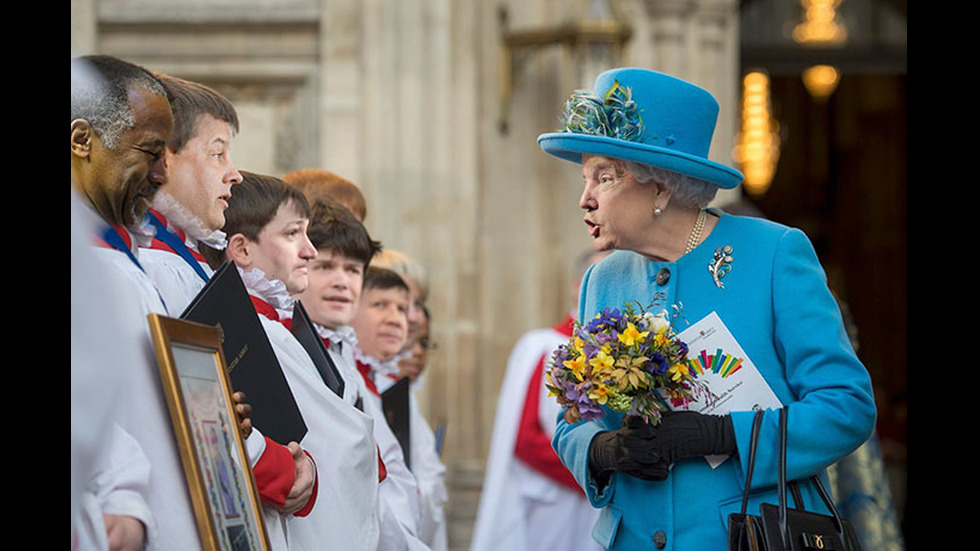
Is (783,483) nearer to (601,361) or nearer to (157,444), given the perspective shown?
(601,361)

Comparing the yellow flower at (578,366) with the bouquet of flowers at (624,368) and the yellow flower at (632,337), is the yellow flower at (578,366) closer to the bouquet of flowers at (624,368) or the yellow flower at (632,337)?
the bouquet of flowers at (624,368)

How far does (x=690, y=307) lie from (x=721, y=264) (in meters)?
0.13

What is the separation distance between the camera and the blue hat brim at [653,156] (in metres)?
3.63

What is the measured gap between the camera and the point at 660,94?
372cm

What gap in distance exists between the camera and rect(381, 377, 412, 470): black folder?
4.98 metres

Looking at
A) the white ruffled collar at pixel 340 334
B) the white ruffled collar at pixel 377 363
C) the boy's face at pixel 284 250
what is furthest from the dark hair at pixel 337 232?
the white ruffled collar at pixel 377 363

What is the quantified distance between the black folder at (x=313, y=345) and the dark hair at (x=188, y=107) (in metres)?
0.56

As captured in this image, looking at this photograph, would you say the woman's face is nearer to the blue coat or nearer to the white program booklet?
the blue coat

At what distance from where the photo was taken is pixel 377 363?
5.36 m

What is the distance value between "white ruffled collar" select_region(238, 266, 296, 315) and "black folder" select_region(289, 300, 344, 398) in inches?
2.6

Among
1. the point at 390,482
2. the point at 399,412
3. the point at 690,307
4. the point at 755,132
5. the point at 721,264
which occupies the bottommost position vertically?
the point at 390,482

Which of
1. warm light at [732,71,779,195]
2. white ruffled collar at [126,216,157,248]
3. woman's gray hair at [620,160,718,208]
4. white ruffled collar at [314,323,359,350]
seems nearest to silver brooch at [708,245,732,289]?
woman's gray hair at [620,160,718,208]

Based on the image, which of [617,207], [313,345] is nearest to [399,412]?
[313,345]

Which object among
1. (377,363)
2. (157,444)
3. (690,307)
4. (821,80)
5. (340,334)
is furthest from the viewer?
(821,80)
